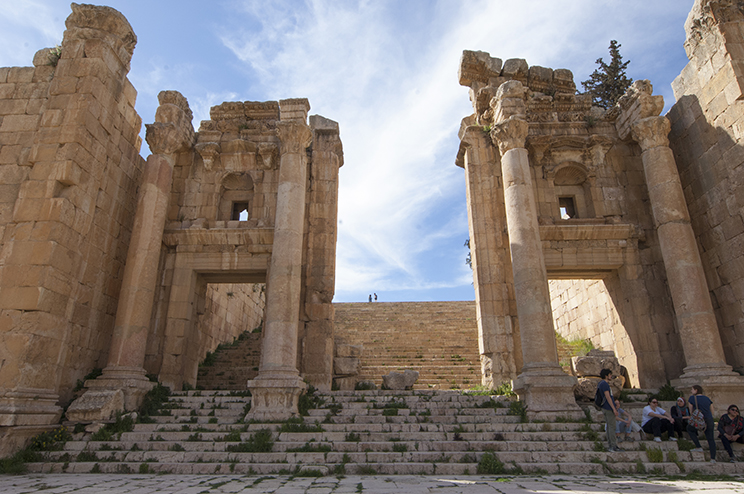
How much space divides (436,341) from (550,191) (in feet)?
22.3

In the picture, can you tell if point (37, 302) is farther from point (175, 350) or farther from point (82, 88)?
point (82, 88)

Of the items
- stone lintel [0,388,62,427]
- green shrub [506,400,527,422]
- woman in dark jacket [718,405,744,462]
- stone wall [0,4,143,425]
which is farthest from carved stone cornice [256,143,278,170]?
woman in dark jacket [718,405,744,462]

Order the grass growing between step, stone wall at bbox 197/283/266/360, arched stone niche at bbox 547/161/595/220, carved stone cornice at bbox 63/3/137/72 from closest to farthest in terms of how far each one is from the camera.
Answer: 1. the grass growing between step
2. carved stone cornice at bbox 63/3/137/72
3. arched stone niche at bbox 547/161/595/220
4. stone wall at bbox 197/283/266/360

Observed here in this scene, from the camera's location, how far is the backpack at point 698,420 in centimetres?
815

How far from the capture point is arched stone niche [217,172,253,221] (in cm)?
1491

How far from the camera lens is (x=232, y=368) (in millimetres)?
16281

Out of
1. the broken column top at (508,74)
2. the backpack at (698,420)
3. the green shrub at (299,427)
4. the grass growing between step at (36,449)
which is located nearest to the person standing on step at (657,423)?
the backpack at (698,420)

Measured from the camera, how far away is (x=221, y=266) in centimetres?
1366

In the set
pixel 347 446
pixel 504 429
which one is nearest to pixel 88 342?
pixel 347 446

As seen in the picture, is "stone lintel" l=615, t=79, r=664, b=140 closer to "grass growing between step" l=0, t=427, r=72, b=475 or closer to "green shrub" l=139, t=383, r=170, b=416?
"green shrub" l=139, t=383, r=170, b=416

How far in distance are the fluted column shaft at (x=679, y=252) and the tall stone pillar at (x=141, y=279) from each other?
43.6ft

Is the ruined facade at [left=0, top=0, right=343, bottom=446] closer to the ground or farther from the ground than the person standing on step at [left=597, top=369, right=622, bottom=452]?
farther from the ground

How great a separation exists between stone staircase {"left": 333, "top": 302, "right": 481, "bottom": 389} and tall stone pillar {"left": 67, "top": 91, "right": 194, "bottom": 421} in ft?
21.1

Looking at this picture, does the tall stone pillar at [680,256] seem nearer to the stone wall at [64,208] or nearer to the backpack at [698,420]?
the backpack at [698,420]
